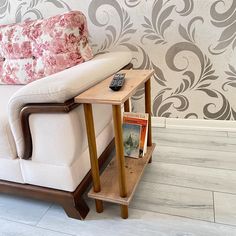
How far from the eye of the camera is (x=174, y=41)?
149 cm

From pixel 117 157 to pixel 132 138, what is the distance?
326mm

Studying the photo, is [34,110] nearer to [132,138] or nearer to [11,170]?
[11,170]

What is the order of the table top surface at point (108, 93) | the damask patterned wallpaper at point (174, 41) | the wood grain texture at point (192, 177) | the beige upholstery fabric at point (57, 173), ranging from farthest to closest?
the damask patterned wallpaper at point (174, 41) < the wood grain texture at point (192, 177) < the beige upholstery fabric at point (57, 173) < the table top surface at point (108, 93)

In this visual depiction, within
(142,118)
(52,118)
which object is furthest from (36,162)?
(142,118)

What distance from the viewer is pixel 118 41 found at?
5.26ft

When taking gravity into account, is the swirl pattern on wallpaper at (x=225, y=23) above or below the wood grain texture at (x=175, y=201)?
above

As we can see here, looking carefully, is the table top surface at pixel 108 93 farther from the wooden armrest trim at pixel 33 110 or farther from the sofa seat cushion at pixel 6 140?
the sofa seat cushion at pixel 6 140

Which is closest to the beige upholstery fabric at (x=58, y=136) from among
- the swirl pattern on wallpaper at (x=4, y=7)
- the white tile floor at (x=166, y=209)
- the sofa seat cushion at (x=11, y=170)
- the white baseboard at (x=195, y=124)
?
the sofa seat cushion at (x=11, y=170)

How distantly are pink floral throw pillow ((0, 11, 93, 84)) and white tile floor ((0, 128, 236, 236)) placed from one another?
713mm

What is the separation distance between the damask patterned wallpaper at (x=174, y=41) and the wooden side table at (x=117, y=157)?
0.49 meters

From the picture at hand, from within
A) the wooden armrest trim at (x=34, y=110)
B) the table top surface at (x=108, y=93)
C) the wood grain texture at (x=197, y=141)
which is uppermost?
the table top surface at (x=108, y=93)

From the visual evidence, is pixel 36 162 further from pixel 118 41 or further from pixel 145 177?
pixel 118 41

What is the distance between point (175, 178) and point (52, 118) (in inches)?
28.0

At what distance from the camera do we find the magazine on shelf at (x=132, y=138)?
3.87 feet
